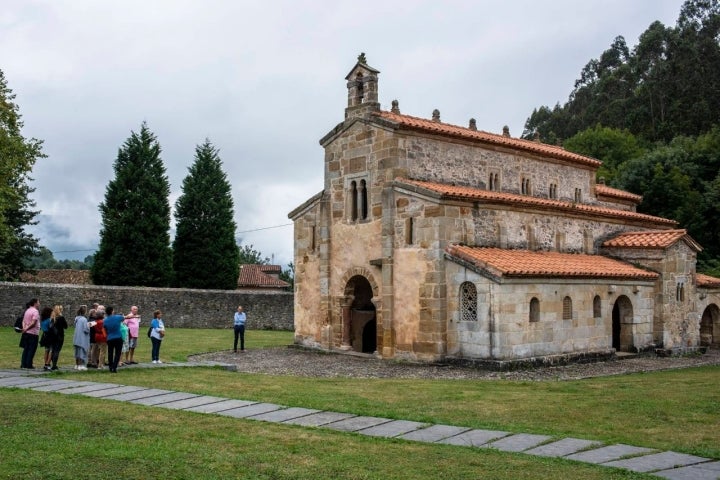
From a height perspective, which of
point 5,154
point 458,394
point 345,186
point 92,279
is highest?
point 5,154

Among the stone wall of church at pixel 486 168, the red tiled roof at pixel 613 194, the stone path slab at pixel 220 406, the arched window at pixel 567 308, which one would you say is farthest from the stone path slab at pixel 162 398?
the red tiled roof at pixel 613 194

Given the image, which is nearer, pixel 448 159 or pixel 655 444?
pixel 655 444

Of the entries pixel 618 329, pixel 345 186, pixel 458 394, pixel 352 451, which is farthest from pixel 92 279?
pixel 352 451

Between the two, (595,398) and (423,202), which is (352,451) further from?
(423,202)

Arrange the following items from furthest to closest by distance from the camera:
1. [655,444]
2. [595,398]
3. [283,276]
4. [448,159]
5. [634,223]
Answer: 1. [283,276]
2. [634,223]
3. [448,159]
4. [595,398]
5. [655,444]

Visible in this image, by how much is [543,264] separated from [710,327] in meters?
11.7

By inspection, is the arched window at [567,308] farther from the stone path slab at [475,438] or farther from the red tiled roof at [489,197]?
the stone path slab at [475,438]

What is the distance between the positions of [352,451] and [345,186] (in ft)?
56.1

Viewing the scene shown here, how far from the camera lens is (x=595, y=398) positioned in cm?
1425

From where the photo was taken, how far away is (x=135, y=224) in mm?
44938

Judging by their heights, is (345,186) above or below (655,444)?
above

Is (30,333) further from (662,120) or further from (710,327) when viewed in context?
(662,120)

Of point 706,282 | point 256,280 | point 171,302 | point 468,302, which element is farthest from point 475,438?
point 256,280

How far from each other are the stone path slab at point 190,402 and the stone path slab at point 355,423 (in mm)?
2907
